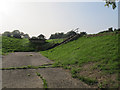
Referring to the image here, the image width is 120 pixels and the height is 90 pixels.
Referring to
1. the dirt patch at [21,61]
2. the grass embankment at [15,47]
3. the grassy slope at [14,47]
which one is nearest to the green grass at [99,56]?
the dirt patch at [21,61]

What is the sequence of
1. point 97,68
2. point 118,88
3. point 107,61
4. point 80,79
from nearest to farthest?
point 118,88 < point 80,79 < point 97,68 < point 107,61

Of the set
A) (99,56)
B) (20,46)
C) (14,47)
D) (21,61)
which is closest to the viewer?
(99,56)

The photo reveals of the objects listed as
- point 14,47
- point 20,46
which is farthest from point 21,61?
point 20,46

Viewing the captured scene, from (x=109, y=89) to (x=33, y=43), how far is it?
23629 millimetres

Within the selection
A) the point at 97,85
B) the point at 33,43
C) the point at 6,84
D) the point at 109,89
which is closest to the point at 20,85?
the point at 6,84

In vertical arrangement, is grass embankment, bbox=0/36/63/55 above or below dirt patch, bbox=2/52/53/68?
above

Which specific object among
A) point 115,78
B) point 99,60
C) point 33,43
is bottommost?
point 115,78

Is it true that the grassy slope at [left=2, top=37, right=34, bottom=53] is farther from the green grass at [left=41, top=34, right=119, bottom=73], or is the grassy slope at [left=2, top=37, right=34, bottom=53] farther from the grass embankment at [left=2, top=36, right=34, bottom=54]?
the green grass at [left=41, top=34, right=119, bottom=73]

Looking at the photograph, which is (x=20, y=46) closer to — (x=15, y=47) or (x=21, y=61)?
(x=15, y=47)

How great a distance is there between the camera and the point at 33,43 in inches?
1024

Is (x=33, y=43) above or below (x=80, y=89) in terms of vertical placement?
above

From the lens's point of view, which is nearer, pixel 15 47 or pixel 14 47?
pixel 14 47

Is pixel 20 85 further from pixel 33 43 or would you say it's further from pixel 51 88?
pixel 33 43

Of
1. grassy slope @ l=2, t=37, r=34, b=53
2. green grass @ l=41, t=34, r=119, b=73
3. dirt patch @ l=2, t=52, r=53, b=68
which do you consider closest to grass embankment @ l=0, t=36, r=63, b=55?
grassy slope @ l=2, t=37, r=34, b=53
